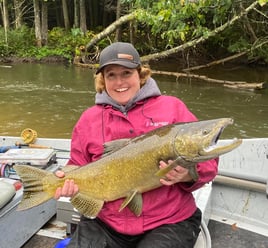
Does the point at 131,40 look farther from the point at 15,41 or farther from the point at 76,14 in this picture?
the point at 15,41

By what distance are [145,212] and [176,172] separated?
1.34 feet

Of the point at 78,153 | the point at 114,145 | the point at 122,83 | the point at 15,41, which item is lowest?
the point at 78,153

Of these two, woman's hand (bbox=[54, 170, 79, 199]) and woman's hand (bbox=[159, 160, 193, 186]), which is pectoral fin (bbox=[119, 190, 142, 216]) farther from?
woman's hand (bbox=[54, 170, 79, 199])

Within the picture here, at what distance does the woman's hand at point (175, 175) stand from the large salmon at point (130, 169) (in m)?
0.03

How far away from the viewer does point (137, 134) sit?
269cm

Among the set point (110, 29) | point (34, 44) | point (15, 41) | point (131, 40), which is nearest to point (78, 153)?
point (110, 29)

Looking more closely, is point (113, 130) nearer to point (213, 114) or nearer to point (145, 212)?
point (145, 212)

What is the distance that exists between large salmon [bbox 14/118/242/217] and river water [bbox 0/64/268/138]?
7170mm

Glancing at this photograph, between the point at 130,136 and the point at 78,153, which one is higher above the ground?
the point at 130,136

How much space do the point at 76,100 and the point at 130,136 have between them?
1059 centimetres

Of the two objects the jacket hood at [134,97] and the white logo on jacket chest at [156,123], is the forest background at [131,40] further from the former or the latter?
the white logo on jacket chest at [156,123]

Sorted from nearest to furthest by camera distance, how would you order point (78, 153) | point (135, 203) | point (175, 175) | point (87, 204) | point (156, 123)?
point (175, 175) → point (135, 203) → point (87, 204) → point (156, 123) → point (78, 153)

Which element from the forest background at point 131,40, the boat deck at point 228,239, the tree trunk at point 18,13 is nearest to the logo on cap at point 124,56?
the boat deck at point 228,239

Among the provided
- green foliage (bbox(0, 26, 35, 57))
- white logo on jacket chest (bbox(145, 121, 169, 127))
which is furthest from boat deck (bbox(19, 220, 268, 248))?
green foliage (bbox(0, 26, 35, 57))
